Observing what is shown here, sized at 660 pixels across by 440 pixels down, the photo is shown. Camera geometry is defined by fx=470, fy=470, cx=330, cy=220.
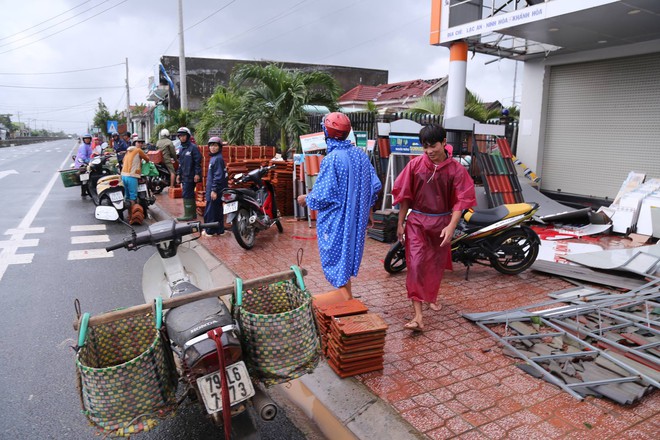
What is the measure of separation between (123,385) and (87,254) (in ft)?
19.5

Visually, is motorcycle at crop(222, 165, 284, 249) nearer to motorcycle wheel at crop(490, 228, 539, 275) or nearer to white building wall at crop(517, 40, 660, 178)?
motorcycle wheel at crop(490, 228, 539, 275)

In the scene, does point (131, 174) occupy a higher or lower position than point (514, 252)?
higher

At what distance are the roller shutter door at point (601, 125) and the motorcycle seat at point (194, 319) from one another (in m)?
10.1

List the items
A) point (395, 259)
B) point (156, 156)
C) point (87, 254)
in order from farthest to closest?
point (156, 156)
point (87, 254)
point (395, 259)

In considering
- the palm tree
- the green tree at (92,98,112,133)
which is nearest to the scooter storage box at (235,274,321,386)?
the palm tree

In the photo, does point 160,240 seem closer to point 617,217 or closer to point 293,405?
point 293,405

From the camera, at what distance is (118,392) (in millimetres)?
1984

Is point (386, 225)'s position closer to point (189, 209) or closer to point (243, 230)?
point (243, 230)

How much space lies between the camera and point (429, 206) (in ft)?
13.8

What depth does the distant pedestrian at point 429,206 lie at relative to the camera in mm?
4082

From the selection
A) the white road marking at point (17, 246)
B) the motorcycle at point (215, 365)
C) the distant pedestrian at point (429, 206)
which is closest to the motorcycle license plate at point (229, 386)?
the motorcycle at point (215, 365)

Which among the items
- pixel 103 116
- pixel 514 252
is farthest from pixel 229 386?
pixel 103 116

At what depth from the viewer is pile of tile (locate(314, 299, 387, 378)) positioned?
3312 mm

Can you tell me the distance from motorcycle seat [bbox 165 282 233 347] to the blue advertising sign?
7.02 meters
